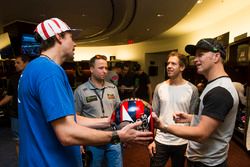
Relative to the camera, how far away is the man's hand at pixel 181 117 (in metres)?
1.95

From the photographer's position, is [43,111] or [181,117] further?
[181,117]

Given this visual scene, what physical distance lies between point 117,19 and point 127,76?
1691mm

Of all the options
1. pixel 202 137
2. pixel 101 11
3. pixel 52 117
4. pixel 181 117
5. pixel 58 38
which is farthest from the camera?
pixel 101 11

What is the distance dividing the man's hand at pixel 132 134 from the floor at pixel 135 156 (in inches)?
89.4

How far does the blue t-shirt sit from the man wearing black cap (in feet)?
1.87

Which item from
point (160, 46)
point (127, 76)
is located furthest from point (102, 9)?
point (160, 46)

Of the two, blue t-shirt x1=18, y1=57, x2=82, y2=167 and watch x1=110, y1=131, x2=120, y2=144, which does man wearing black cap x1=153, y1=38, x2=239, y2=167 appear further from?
blue t-shirt x1=18, y1=57, x2=82, y2=167

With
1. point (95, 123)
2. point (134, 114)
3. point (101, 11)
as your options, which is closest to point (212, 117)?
point (134, 114)

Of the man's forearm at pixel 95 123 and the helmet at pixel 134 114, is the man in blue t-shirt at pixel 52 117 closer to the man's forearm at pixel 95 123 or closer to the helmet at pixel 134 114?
the helmet at pixel 134 114

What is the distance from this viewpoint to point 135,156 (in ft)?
13.9

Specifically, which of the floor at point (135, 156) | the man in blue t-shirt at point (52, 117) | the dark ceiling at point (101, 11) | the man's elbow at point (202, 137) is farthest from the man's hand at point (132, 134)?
the dark ceiling at point (101, 11)

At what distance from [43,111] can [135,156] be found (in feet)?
10.8

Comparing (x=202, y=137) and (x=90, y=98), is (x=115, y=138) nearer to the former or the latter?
(x=202, y=137)

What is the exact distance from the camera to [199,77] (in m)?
7.99
